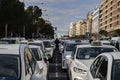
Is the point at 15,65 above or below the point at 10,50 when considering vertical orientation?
below

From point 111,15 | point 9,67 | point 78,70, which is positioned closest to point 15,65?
point 9,67

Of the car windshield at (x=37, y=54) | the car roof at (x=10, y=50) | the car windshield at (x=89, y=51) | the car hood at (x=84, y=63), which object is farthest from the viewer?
the car windshield at (x=89, y=51)

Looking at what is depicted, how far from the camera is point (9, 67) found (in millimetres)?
8078

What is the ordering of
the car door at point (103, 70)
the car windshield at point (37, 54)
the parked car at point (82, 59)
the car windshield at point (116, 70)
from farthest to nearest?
1. the car windshield at point (37, 54)
2. the parked car at point (82, 59)
3. the car door at point (103, 70)
4. the car windshield at point (116, 70)

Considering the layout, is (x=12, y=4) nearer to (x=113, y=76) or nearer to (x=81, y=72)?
(x=81, y=72)

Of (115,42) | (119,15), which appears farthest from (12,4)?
(119,15)

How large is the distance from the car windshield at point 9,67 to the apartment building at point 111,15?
14938cm

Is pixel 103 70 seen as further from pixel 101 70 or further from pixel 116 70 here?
pixel 116 70

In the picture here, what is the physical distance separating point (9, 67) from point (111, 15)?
16834 centimetres

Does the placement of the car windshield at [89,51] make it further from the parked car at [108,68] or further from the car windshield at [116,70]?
the car windshield at [116,70]

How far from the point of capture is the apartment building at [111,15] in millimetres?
159375

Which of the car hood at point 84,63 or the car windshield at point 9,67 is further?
the car hood at point 84,63

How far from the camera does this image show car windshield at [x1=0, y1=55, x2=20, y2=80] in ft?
25.4

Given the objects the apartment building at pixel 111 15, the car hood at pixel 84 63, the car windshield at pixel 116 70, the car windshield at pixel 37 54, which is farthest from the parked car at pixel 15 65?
the apartment building at pixel 111 15
